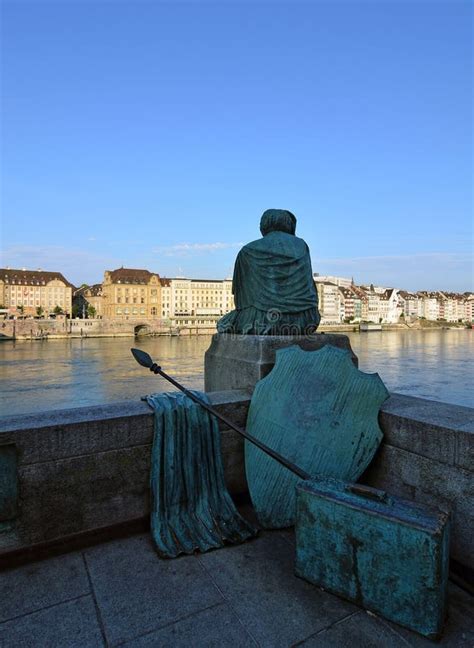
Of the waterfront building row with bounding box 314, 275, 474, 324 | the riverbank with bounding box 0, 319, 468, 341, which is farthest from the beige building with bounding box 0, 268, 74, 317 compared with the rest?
the waterfront building row with bounding box 314, 275, 474, 324

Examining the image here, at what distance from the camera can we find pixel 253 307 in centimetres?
407

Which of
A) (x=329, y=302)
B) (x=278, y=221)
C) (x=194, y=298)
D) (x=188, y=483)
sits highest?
(x=194, y=298)

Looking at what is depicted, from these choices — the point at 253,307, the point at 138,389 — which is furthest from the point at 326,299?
the point at 253,307

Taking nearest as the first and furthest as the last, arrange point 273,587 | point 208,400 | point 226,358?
point 273,587 → point 208,400 → point 226,358

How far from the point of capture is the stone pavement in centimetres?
181

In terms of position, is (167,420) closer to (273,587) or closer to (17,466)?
(17,466)

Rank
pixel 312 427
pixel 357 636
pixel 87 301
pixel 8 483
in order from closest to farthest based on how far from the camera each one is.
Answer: pixel 357 636 → pixel 8 483 → pixel 312 427 → pixel 87 301

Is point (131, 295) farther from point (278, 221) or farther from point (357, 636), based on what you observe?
point (357, 636)

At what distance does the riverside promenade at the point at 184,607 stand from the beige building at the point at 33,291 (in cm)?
9804

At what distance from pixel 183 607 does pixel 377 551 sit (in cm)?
99

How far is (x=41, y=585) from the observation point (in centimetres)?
218

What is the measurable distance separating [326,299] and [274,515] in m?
118

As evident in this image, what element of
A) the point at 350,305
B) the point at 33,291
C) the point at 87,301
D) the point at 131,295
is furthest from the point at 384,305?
the point at 33,291

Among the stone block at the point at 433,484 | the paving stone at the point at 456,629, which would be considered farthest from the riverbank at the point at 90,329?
the paving stone at the point at 456,629
